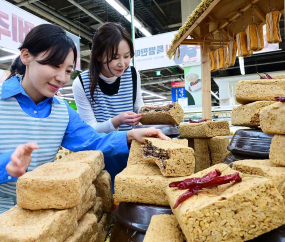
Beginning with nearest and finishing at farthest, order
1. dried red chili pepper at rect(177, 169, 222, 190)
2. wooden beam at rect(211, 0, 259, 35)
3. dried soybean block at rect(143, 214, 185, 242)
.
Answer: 1. dried soybean block at rect(143, 214, 185, 242)
2. dried red chili pepper at rect(177, 169, 222, 190)
3. wooden beam at rect(211, 0, 259, 35)

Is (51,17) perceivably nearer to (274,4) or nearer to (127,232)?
(274,4)

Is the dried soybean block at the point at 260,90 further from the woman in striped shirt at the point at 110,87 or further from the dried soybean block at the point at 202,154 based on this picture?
the woman in striped shirt at the point at 110,87

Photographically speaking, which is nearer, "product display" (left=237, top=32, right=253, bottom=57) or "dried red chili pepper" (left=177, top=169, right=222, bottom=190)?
"dried red chili pepper" (left=177, top=169, right=222, bottom=190)

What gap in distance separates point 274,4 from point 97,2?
7.45m

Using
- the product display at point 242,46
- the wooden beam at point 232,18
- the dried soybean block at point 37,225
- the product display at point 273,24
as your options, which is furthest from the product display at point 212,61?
the dried soybean block at point 37,225

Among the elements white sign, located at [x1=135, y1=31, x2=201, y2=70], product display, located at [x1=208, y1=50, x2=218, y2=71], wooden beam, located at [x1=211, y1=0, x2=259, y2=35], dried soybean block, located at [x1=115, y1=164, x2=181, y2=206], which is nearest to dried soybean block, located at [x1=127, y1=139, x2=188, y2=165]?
dried soybean block, located at [x1=115, y1=164, x2=181, y2=206]

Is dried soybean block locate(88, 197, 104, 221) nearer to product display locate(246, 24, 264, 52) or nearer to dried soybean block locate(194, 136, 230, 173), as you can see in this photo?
dried soybean block locate(194, 136, 230, 173)

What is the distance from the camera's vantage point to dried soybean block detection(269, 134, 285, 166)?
3.39 feet

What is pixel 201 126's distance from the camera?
77.3 inches

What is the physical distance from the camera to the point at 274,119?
1.09 metres

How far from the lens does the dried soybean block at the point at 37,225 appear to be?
2.54 ft

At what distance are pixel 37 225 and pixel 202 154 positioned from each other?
5.07 ft

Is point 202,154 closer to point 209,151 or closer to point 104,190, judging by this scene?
point 209,151

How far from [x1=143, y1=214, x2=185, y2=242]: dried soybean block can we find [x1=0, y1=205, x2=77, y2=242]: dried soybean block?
0.32 meters
